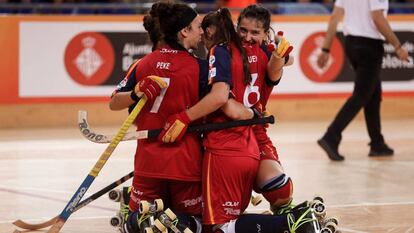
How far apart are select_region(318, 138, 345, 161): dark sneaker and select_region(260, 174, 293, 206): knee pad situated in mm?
3674

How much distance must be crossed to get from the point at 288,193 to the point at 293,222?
323 millimetres

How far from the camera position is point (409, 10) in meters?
14.1

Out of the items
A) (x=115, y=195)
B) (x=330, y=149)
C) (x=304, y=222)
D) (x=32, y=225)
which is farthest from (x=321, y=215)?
(x=330, y=149)

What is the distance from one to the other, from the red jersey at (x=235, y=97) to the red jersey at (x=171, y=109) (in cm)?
13

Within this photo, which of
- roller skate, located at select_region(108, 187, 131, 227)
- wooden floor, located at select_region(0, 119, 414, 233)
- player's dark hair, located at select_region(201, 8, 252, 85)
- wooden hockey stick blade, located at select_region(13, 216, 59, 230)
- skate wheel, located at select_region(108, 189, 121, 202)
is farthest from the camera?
wooden floor, located at select_region(0, 119, 414, 233)

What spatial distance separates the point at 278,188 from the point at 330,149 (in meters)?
3.76

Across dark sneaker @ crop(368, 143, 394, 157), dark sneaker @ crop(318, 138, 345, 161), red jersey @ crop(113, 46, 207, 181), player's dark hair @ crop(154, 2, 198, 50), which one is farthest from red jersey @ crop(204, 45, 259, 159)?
dark sneaker @ crop(368, 143, 394, 157)

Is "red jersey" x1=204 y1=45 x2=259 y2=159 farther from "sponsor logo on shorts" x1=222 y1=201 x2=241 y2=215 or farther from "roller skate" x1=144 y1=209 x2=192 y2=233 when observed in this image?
"roller skate" x1=144 y1=209 x2=192 y2=233

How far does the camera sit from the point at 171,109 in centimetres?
589

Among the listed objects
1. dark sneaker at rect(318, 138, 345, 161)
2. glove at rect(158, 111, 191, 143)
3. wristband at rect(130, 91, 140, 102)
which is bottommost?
dark sneaker at rect(318, 138, 345, 161)

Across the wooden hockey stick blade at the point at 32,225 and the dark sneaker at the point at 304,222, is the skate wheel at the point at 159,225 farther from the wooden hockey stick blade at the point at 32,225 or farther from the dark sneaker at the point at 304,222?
the wooden hockey stick blade at the point at 32,225

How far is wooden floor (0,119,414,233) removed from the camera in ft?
23.3

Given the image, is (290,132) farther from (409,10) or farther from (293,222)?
(293,222)

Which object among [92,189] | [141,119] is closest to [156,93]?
[141,119]
